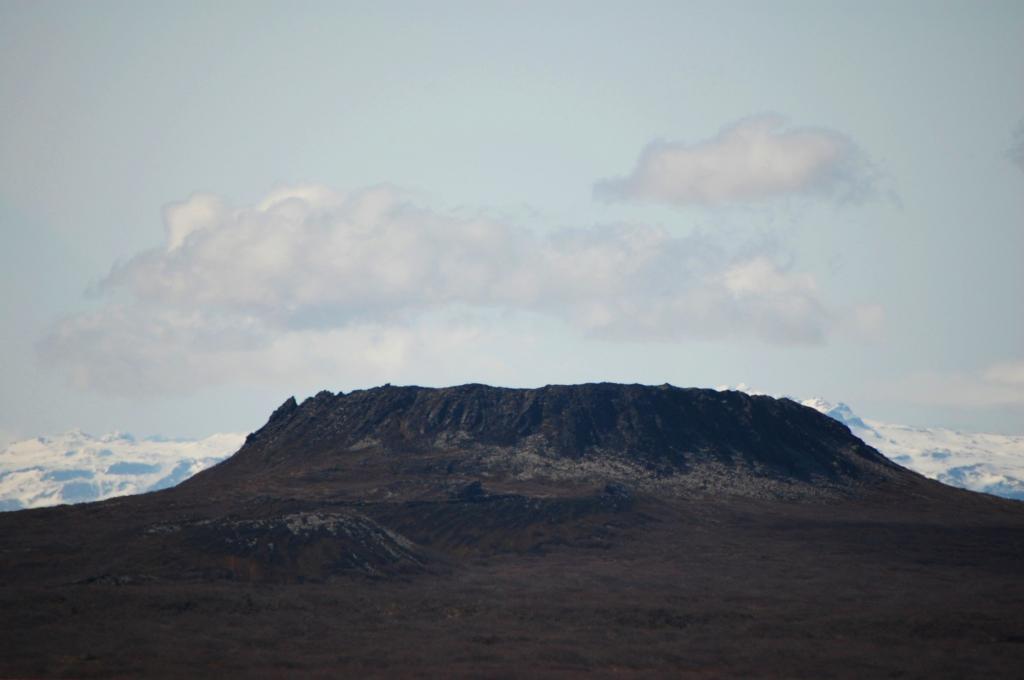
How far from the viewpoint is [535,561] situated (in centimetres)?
14075

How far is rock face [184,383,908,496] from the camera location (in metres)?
177

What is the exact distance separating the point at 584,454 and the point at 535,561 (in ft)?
152

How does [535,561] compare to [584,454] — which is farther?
[584,454]

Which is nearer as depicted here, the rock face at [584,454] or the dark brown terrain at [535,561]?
the dark brown terrain at [535,561]

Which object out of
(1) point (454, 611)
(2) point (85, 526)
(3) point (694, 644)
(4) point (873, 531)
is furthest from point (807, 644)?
(2) point (85, 526)

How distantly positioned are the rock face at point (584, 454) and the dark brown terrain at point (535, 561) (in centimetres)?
46

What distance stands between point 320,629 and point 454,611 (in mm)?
12979

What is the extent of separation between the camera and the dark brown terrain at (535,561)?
3423 inches

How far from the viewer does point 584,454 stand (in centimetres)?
18562

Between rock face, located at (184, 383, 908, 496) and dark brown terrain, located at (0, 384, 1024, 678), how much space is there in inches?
18.0

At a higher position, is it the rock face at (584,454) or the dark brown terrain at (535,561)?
the rock face at (584,454)

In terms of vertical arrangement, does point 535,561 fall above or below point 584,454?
below

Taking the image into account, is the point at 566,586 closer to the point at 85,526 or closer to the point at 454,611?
the point at 454,611

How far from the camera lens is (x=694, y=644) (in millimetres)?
91625
